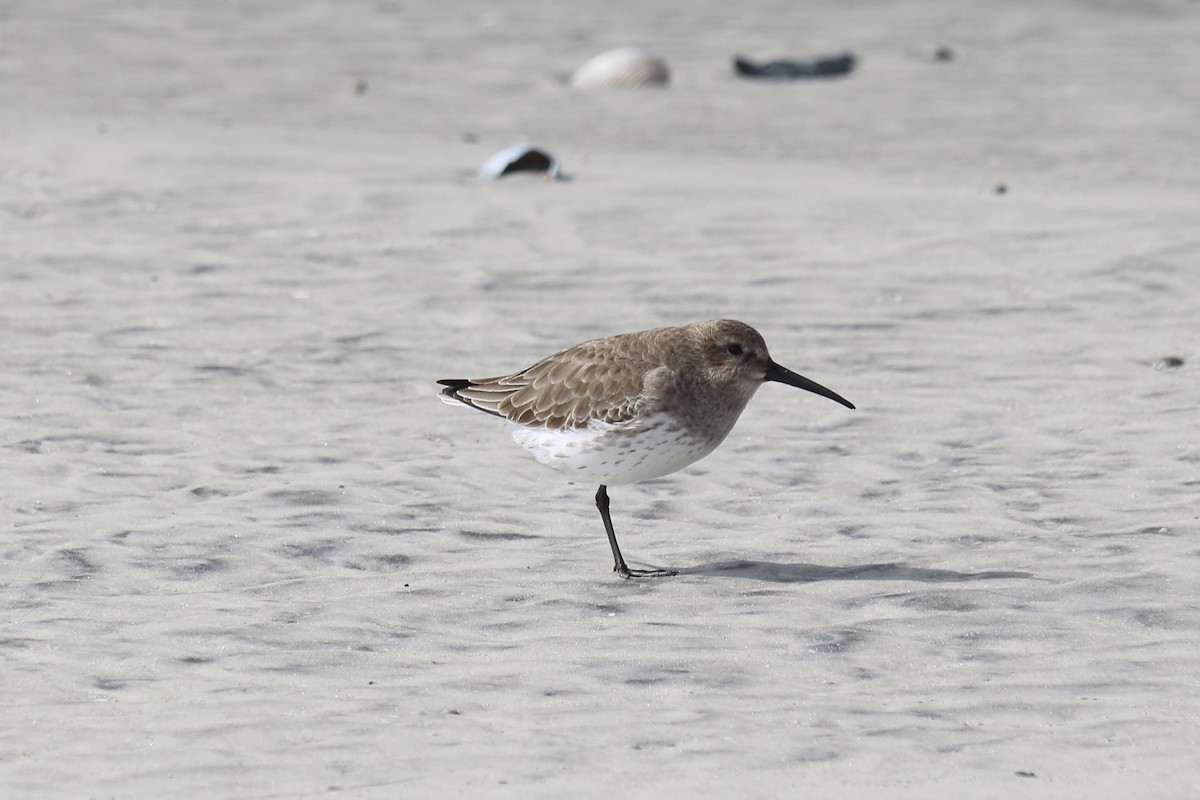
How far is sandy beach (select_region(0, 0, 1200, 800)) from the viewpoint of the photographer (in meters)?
5.20

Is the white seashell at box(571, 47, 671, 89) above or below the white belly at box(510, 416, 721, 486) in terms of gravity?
below

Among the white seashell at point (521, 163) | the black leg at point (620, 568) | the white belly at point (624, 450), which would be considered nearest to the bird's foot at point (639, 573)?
the black leg at point (620, 568)

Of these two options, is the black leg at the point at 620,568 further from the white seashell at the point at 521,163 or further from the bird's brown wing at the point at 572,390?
the white seashell at the point at 521,163

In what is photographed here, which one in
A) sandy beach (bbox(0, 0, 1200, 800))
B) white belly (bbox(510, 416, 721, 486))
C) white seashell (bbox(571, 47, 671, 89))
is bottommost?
white seashell (bbox(571, 47, 671, 89))

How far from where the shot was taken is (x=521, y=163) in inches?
564

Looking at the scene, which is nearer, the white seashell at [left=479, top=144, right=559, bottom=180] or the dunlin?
the dunlin

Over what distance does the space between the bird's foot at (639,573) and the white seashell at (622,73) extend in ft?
42.5

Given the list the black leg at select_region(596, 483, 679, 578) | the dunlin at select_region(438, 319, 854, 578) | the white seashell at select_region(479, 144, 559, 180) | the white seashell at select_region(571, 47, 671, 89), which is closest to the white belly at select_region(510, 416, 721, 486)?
the dunlin at select_region(438, 319, 854, 578)

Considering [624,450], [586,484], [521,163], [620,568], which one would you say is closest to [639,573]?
[620,568]

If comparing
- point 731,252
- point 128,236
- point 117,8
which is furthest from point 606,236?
point 117,8

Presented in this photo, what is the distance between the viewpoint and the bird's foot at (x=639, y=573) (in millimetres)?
6789

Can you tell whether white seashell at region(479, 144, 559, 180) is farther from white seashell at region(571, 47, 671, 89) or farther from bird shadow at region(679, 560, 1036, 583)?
bird shadow at region(679, 560, 1036, 583)

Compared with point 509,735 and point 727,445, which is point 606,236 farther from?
point 509,735

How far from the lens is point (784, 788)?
15.8ft
